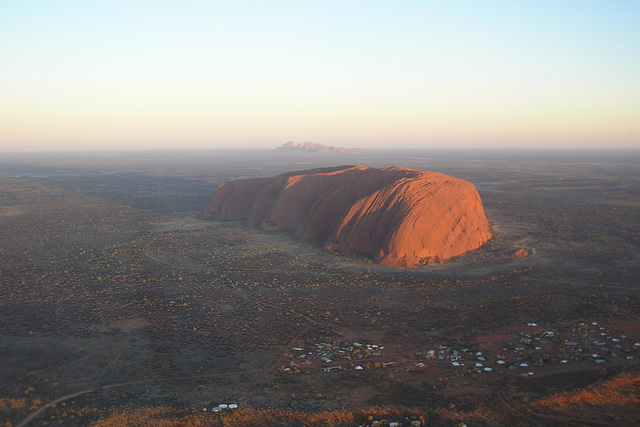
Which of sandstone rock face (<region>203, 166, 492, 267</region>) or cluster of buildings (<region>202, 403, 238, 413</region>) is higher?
sandstone rock face (<region>203, 166, 492, 267</region>)

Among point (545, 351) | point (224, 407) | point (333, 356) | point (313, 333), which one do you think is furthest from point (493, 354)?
point (224, 407)

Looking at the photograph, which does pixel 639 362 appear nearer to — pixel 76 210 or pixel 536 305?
pixel 536 305

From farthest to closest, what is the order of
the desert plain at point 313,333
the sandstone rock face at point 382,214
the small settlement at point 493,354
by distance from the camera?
the sandstone rock face at point 382,214 < the small settlement at point 493,354 < the desert plain at point 313,333

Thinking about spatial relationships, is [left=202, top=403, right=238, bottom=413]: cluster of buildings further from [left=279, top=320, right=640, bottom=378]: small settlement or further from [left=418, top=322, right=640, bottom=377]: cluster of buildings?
[left=418, top=322, right=640, bottom=377]: cluster of buildings

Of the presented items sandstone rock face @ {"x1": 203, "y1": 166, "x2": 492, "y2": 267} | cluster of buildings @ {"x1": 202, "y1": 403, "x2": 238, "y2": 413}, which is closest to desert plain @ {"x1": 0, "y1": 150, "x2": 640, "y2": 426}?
cluster of buildings @ {"x1": 202, "y1": 403, "x2": 238, "y2": 413}

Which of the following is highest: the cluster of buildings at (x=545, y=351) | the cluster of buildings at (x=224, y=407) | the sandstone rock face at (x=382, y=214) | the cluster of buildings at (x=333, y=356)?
the sandstone rock face at (x=382, y=214)

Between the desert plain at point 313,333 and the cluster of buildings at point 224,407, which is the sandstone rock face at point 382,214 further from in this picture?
the cluster of buildings at point 224,407

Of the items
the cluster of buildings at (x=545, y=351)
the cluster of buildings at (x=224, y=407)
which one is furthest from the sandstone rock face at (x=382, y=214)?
the cluster of buildings at (x=224, y=407)
